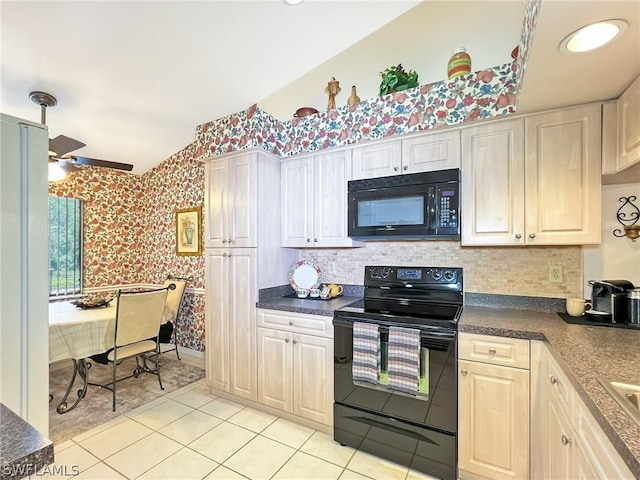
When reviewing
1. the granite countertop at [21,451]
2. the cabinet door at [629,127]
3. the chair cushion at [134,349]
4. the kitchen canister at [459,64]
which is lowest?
the chair cushion at [134,349]

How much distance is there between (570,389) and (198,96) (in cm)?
331

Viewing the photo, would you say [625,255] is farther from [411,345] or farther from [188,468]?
[188,468]

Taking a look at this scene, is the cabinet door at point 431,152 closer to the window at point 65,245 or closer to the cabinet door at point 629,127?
the cabinet door at point 629,127

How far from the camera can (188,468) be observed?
6.08ft

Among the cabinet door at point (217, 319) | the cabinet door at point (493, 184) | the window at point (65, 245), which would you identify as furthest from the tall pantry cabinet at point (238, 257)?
the window at point (65, 245)

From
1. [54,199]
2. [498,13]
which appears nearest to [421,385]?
[498,13]

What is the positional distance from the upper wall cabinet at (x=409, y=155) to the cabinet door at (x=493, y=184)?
90 millimetres

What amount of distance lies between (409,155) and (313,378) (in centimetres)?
177

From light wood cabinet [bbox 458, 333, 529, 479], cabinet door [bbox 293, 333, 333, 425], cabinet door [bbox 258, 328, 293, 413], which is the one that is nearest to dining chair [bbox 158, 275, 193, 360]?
cabinet door [bbox 258, 328, 293, 413]

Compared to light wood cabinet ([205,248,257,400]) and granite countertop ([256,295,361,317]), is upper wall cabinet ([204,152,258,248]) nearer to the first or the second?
light wood cabinet ([205,248,257,400])

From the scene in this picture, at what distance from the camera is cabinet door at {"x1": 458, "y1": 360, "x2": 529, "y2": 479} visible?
1.58 m

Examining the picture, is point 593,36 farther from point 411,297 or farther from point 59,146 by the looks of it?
point 59,146

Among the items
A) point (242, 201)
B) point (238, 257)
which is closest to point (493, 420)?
point (238, 257)

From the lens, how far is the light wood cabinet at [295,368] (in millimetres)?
2145
